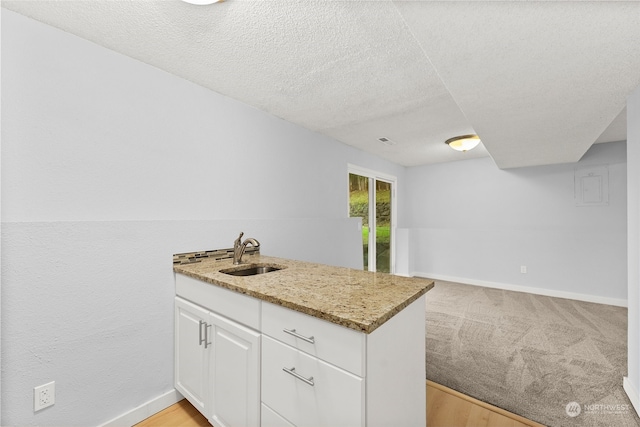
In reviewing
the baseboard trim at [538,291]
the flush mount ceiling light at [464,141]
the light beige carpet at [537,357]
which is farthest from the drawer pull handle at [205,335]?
the baseboard trim at [538,291]

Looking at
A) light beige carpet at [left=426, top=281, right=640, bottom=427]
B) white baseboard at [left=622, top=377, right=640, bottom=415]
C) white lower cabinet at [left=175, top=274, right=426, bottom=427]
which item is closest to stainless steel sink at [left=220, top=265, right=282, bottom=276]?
white lower cabinet at [left=175, top=274, right=426, bottom=427]

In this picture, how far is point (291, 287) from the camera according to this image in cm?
135

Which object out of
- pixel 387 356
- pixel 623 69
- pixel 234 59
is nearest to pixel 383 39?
pixel 234 59

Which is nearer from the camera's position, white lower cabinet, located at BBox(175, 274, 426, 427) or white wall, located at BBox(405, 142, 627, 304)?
white lower cabinet, located at BBox(175, 274, 426, 427)

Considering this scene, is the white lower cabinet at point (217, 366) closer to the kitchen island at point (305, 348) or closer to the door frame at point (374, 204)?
the kitchen island at point (305, 348)

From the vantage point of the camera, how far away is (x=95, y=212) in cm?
161

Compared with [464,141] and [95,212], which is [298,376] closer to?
[95,212]

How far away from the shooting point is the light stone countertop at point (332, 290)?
99 cm

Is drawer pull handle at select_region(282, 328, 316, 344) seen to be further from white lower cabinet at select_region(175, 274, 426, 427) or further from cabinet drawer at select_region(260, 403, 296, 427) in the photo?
cabinet drawer at select_region(260, 403, 296, 427)

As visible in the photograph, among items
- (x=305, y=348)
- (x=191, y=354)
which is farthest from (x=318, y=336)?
(x=191, y=354)

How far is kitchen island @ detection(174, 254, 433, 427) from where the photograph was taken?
0.97m

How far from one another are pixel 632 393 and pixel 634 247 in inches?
37.5

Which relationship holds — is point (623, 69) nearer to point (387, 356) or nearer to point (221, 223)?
point (387, 356)

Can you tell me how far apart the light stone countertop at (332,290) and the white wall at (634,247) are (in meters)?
1.52
